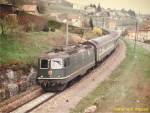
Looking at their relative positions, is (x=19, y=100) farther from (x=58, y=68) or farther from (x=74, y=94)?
(x=58, y=68)

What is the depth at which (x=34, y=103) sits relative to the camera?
20.1 meters

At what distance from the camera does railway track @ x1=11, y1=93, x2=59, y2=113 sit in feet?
61.2

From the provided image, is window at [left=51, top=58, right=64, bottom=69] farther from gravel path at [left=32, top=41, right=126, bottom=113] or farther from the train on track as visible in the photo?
gravel path at [left=32, top=41, right=126, bottom=113]

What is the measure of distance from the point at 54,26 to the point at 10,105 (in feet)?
106

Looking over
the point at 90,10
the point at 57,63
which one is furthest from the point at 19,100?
the point at 90,10

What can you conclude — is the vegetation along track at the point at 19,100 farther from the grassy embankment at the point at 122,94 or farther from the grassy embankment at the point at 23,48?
the grassy embankment at the point at 23,48

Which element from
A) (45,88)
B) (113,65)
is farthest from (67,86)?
(113,65)

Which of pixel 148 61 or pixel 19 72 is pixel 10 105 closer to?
pixel 19 72

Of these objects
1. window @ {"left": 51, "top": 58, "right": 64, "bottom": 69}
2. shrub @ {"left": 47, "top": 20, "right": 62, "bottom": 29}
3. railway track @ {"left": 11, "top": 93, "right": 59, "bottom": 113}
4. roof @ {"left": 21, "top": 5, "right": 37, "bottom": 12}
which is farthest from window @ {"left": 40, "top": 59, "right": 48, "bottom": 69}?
shrub @ {"left": 47, "top": 20, "right": 62, "bottom": 29}

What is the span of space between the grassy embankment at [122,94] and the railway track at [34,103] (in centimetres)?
195

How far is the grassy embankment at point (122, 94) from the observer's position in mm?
16203

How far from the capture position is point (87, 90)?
75.7 feet

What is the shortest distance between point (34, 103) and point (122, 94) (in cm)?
431

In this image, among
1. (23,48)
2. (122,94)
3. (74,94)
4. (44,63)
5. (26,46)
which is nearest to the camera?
(122,94)
